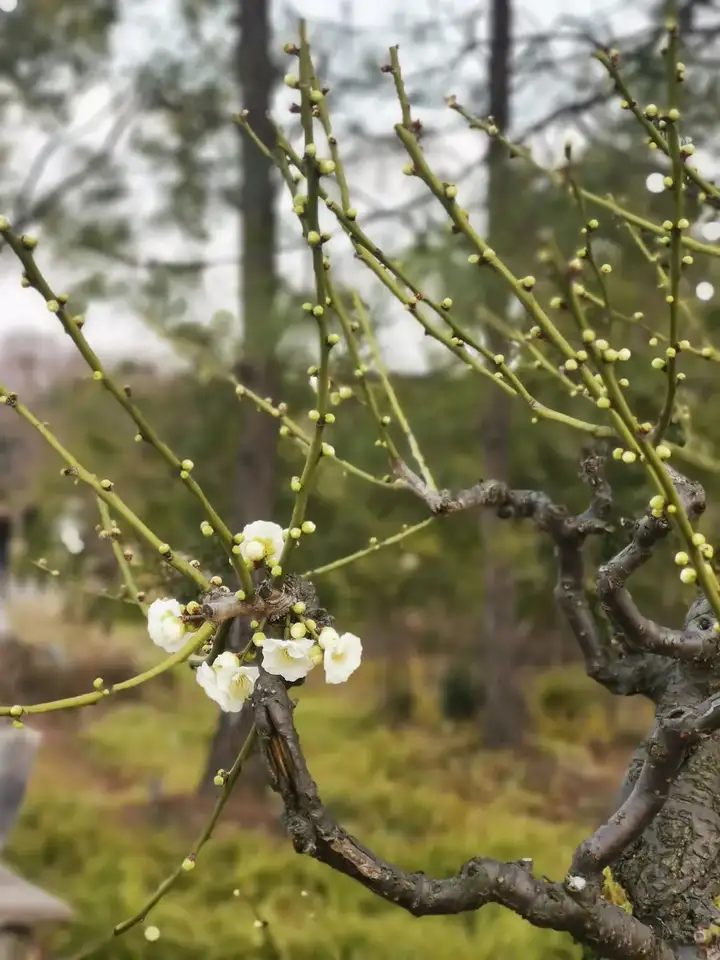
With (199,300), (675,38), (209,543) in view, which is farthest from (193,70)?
(675,38)

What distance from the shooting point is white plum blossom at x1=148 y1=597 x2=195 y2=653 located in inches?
25.1

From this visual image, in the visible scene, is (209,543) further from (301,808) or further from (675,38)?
(675,38)

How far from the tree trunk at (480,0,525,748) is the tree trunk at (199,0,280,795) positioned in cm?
64

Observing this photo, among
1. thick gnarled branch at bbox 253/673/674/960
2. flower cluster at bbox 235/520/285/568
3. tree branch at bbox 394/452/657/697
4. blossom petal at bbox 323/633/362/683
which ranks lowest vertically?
thick gnarled branch at bbox 253/673/674/960

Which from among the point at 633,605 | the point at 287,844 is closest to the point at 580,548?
the point at 633,605

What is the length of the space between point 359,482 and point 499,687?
1112mm

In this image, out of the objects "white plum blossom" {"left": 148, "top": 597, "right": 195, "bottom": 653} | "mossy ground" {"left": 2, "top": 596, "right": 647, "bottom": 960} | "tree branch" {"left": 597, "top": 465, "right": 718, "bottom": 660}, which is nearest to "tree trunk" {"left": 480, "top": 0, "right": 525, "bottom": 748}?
"mossy ground" {"left": 2, "top": 596, "right": 647, "bottom": 960}

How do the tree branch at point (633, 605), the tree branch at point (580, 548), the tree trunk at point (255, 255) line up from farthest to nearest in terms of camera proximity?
the tree trunk at point (255, 255) < the tree branch at point (580, 548) < the tree branch at point (633, 605)

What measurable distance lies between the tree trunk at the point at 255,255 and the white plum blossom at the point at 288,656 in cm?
164

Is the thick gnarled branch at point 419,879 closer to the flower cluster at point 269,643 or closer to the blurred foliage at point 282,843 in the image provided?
the flower cluster at point 269,643

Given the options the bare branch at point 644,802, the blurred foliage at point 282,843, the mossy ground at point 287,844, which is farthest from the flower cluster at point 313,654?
the blurred foliage at point 282,843

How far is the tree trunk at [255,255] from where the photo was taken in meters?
2.32

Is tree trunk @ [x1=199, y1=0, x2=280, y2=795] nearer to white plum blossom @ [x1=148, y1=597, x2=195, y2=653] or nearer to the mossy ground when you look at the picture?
the mossy ground

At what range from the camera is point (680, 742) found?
71 centimetres
